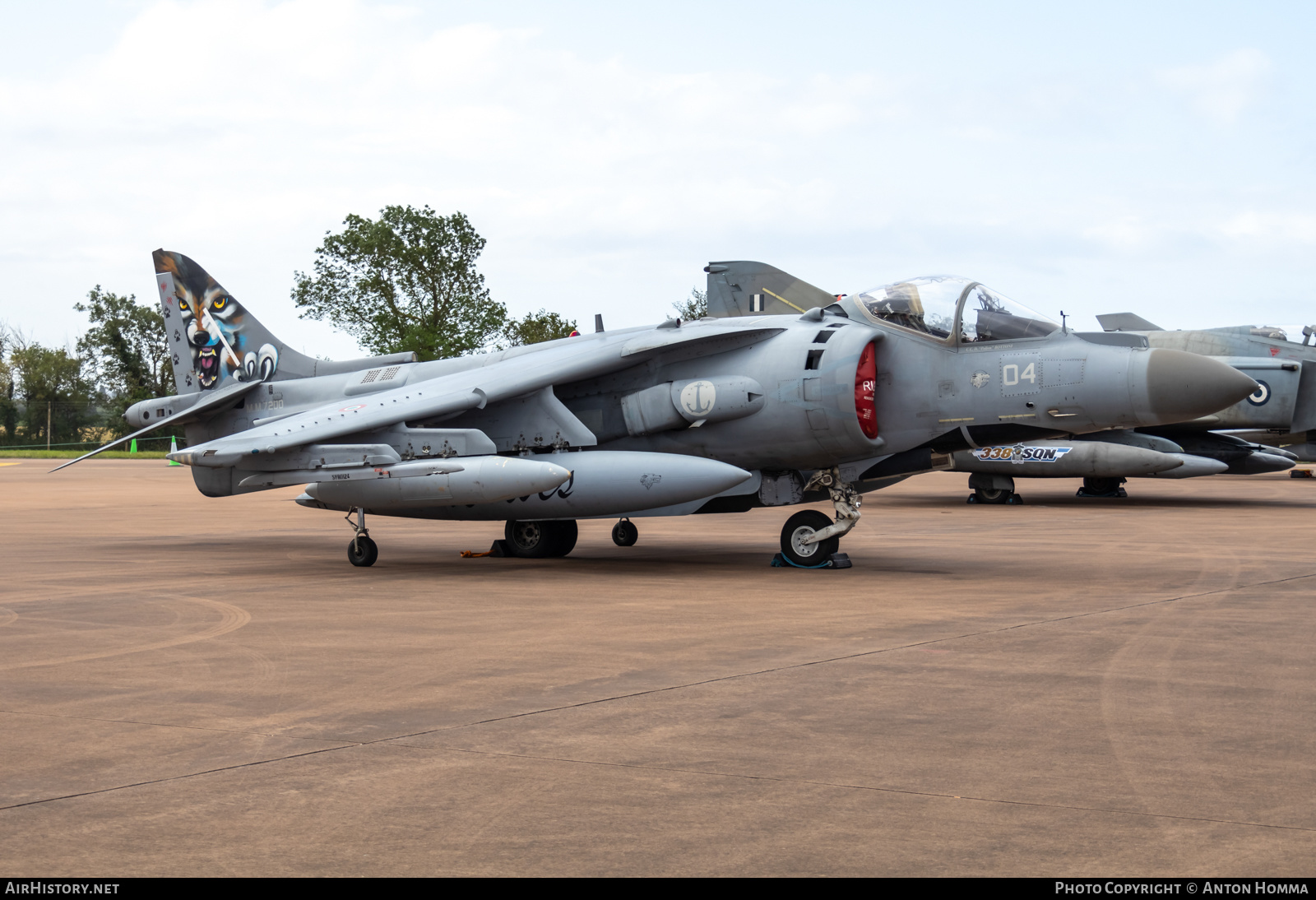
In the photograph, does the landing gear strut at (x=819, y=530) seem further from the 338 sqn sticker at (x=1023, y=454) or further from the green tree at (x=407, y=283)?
the green tree at (x=407, y=283)

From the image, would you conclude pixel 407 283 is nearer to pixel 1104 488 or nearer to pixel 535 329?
pixel 535 329

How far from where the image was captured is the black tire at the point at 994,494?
78.4ft

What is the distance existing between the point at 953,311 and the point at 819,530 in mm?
2469

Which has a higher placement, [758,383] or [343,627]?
[758,383]

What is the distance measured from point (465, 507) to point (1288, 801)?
9391mm

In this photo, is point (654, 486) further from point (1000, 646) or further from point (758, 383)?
point (1000, 646)

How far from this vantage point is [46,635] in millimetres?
7789

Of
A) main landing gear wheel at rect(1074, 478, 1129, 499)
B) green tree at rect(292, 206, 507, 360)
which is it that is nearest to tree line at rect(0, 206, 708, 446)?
green tree at rect(292, 206, 507, 360)

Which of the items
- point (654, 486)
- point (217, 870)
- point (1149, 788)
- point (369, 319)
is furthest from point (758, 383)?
point (369, 319)

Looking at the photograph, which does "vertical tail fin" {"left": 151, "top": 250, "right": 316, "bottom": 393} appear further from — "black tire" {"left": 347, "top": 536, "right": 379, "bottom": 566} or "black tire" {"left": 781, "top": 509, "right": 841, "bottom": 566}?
"black tire" {"left": 781, "top": 509, "right": 841, "bottom": 566}

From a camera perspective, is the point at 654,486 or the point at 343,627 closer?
the point at 343,627

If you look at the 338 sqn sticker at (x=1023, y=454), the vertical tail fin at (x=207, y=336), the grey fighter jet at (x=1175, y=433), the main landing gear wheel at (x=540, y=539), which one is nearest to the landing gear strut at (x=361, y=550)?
the main landing gear wheel at (x=540, y=539)

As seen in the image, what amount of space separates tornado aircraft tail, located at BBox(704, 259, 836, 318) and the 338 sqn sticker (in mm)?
4857

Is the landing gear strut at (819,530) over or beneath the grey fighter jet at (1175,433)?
beneath
